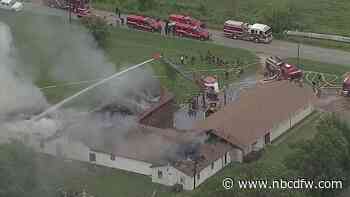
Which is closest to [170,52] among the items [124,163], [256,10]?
[256,10]

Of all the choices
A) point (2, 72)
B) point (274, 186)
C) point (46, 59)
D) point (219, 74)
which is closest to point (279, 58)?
point (219, 74)

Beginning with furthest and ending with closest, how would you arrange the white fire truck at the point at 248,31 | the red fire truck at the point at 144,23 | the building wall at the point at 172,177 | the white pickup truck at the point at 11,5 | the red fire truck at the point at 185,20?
1. the white pickup truck at the point at 11,5
2. the red fire truck at the point at 144,23
3. the red fire truck at the point at 185,20
4. the white fire truck at the point at 248,31
5. the building wall at the point at 172,177

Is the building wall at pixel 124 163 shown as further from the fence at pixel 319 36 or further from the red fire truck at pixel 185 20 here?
the fence at pixel 319 36

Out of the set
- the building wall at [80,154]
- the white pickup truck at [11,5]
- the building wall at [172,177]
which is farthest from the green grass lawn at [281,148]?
the white pickup truck at [11,5]

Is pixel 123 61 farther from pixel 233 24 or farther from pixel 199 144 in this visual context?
pixel 199 144

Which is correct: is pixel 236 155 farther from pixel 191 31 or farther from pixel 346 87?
pixel 191 31

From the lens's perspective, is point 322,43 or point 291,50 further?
point 322,43
